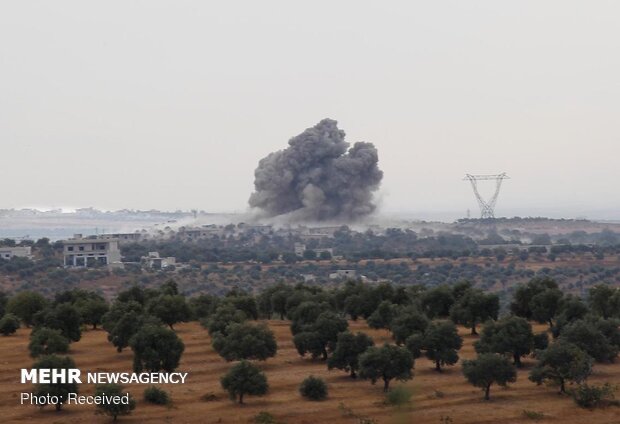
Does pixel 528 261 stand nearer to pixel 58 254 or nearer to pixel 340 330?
pixel 58 254

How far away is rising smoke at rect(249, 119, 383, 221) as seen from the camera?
174 meters

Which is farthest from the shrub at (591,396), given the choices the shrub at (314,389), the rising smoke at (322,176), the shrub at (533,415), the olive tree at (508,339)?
the rising smoke at (322,176)

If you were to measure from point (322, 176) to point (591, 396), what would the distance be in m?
137

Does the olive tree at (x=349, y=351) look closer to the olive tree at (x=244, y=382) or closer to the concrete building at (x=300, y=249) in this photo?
the olive tree at (x=244, y=382)

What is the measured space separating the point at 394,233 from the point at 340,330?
126 meters

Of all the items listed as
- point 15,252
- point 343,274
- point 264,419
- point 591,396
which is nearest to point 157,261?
point 15,252

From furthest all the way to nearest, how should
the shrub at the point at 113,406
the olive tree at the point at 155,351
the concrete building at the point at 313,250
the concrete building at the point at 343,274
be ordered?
the concrete building at the point at 313,250 < the concrete building at the point at 343,274 < the olive tree at the point at 155,351 < the shrub at the point at 113,406

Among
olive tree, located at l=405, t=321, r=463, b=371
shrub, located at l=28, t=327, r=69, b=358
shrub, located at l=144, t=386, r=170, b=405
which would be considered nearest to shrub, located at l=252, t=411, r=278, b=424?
shrub, located at l=144, t=386, r=170, b=405

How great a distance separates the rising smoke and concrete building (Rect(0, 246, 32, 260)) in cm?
5861

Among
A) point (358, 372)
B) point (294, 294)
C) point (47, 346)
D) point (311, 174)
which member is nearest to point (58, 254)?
point (311, 174)

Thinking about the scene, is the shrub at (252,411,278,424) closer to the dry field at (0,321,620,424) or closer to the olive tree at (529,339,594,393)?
the dry field at (0,321,620,424)

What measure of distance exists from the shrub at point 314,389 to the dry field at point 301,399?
16.6 inches

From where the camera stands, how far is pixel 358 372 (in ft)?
146

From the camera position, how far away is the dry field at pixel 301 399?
124ft
